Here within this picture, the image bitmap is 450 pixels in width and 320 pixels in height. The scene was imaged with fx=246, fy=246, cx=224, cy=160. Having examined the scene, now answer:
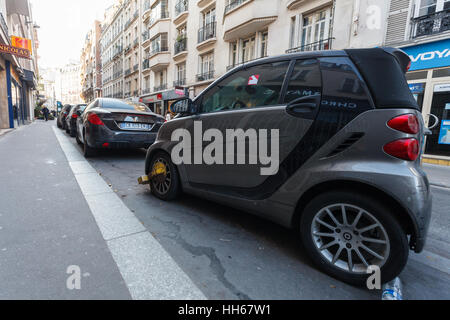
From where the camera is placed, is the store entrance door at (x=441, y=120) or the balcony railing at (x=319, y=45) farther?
the balcony railing at (x=319, y=45)

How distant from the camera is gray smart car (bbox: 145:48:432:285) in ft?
5.21

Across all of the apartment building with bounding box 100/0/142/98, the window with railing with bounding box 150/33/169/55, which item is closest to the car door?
the window with railing with bounding box 150/33/169/55

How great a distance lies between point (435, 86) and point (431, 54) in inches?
44.6

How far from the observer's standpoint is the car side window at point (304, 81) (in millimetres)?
1946

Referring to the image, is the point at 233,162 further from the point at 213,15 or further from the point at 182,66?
the point at 182,66

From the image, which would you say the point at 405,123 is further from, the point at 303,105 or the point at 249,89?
the point at 249,89

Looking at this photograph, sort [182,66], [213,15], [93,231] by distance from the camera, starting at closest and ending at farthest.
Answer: [93,231] → [213,15] → [182,66]

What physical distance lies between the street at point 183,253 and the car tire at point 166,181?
138 mm

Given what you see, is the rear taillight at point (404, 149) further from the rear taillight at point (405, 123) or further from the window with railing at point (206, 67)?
the window with railing at point (206, 67)

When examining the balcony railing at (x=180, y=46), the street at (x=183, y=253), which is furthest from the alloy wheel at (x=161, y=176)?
the balcony railing at (x=180, y=46)

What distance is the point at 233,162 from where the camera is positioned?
241 centimetres

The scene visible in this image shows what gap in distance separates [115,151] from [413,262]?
273 inches
